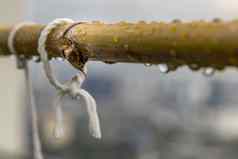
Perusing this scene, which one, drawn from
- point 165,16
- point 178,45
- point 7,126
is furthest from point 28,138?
point 178,45

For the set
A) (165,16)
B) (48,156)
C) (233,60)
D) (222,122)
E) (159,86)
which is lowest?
(48,156)

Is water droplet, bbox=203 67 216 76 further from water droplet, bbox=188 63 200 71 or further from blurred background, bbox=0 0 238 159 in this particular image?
blurred background, bbox=0 0 238 159

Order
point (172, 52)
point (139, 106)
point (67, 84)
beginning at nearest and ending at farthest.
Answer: point (172, 52) < point (67, 84) < point (139, 106)

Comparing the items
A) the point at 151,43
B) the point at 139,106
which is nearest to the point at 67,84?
the point at 151,43

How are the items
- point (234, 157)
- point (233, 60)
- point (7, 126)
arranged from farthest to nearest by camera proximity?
1. point (7, 126)
2. point (234, 157)
3. point (233, 60)

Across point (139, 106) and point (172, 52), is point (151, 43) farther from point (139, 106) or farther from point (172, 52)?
point (139, 106)

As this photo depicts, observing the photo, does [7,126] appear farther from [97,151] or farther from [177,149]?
[177,149]

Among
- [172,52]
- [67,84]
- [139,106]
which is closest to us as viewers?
[172,52]
